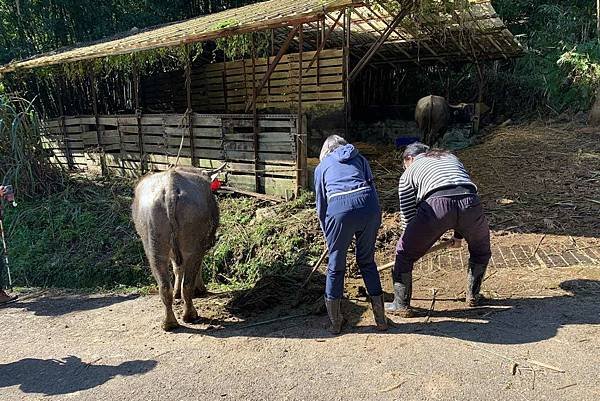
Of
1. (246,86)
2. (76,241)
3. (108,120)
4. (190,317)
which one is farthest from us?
(246,86)

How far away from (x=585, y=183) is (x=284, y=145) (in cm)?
498

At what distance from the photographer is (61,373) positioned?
12.6 ft

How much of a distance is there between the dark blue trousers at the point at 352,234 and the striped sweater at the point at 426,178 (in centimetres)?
47

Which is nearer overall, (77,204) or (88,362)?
(88,362)

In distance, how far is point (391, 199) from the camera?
298 inches

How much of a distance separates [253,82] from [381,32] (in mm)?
4791

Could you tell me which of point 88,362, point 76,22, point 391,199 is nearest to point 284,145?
point 391,199

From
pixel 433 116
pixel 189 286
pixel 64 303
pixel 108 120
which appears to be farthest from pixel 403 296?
pixel 108 120

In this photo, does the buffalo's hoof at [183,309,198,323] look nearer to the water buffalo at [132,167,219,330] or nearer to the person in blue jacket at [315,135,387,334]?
the water buffalo at [132,167,219,330]

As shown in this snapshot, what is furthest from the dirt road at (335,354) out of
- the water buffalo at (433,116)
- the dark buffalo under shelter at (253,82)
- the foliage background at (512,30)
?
the foliage background at (512,30)

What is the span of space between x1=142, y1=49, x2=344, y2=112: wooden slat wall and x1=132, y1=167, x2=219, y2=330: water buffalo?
5.90 metres

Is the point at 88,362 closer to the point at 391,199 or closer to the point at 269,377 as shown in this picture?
the point at 269,377

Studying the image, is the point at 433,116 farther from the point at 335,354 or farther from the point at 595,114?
the point at 335,354

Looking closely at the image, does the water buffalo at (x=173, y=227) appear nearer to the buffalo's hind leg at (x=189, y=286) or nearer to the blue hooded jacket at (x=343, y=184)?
the buffalo's hind leg at (x=189, y=286)
